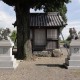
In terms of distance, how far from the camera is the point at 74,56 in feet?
58.5

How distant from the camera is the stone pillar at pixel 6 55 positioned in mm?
17500

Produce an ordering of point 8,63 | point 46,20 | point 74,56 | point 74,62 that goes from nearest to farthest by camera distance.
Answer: point 8,63
point 74,62
point 74,56
point 46,20

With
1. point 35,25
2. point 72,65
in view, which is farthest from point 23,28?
point 72,65

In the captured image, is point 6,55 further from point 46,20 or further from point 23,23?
point 46,20

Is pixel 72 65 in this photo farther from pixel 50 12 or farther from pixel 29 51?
pixel 50 12

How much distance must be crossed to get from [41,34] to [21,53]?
19.6 ft

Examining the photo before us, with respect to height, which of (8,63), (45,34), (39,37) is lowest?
(8,63)

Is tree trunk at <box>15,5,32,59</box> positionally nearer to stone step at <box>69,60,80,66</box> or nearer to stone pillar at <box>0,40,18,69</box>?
stone pillar at <box>0,40,18,69</box>

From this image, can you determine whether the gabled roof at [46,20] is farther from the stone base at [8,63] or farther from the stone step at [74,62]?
the stone base at [8,63]

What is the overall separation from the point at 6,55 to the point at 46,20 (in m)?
13.2

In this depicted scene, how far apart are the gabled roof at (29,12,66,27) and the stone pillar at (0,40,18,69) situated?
1195cm

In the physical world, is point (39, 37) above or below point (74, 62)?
above

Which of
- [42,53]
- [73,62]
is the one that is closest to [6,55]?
[73,62]

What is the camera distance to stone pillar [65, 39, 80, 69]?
1763cm
